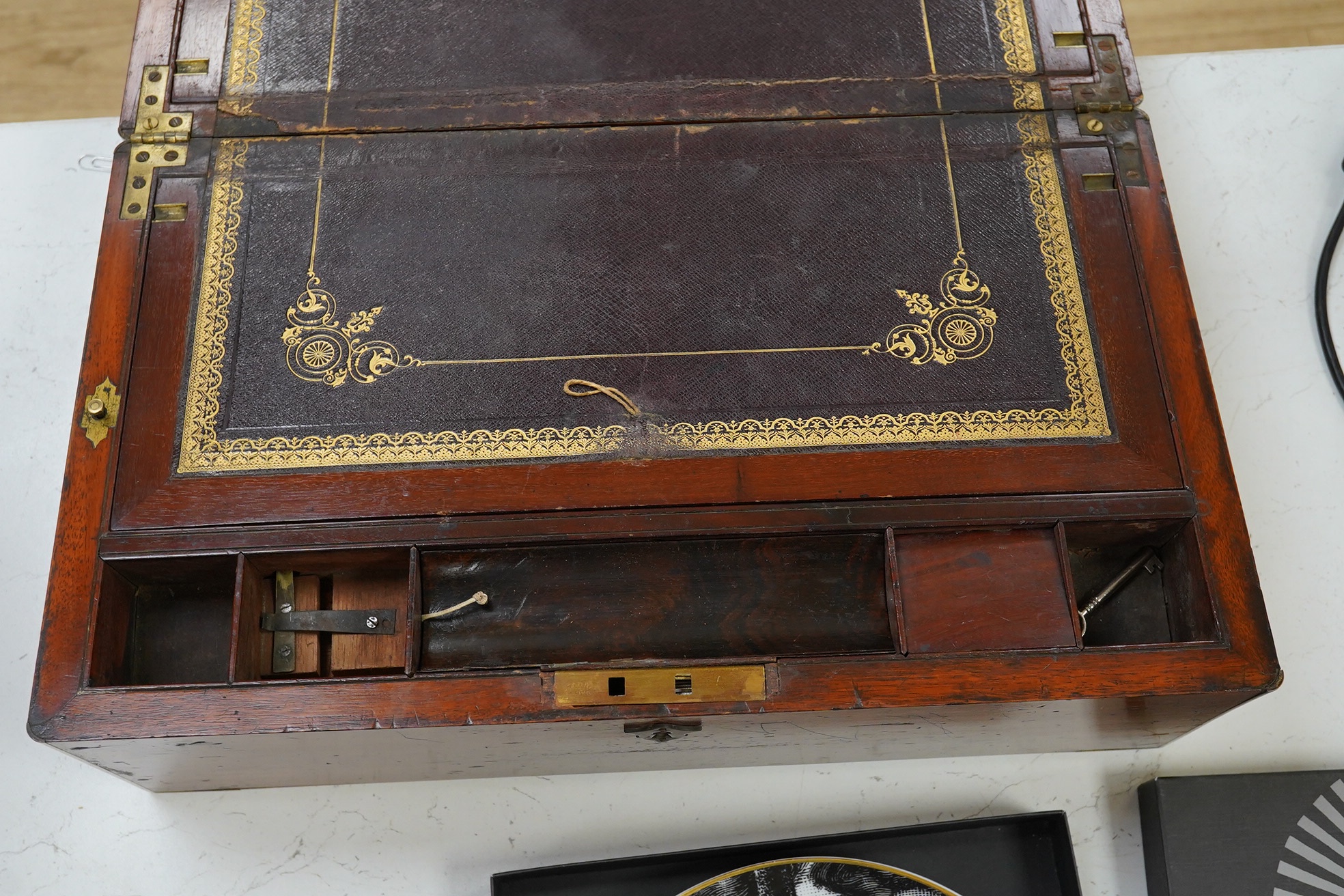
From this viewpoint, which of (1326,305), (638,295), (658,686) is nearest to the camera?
(658,686)

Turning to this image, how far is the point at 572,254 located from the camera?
1.80m

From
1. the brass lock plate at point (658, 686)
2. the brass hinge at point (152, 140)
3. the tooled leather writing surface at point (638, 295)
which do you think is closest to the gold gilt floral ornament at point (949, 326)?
the tooled leather writing surface at point (638, 295)

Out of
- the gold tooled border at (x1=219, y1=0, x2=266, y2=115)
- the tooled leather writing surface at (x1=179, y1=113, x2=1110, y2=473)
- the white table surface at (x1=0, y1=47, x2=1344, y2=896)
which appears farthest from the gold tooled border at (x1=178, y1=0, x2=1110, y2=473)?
the white table surface at (x1=0, y1=47, x2=1344, y2=896)

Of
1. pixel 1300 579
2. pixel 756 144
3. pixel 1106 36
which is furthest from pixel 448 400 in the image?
pixel 1300 579

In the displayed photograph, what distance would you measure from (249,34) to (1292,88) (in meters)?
2.14

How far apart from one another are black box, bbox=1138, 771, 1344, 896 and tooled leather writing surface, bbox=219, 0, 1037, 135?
121 cm

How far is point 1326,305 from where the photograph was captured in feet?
7.06

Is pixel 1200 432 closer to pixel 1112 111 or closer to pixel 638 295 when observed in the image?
pixel 1112 111

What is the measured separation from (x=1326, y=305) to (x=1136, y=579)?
0.86m

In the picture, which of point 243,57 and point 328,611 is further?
point 243,57

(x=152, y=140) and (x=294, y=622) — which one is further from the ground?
(x=152, y=140)

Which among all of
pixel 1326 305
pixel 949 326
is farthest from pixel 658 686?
pixel 1326 305

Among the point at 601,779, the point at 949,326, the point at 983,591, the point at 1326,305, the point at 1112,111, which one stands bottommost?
the point at 601,779

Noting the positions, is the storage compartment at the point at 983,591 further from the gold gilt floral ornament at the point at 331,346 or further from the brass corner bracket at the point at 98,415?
the brass corner bracket at the point at 98,415
